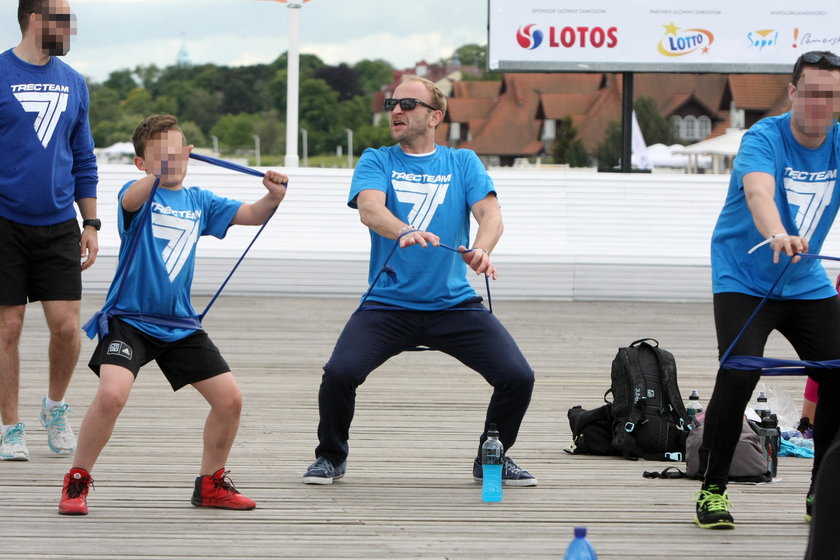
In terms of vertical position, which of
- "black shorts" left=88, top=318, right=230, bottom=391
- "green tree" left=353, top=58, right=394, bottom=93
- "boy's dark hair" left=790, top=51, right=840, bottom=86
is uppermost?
"green tree" left=353, top=58, right=394, bottom=93

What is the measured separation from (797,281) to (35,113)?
3.25 m

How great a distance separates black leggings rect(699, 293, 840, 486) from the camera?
4707 mm

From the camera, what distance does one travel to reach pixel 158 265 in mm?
4910

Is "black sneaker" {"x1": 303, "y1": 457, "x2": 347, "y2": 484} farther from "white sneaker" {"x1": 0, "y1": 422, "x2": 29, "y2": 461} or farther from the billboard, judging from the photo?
the billboard

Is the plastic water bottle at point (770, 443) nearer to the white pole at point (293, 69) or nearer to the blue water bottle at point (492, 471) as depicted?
the blue water bottle at point (492, 471)

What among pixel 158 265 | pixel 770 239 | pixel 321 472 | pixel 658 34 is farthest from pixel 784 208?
pixel 658 34

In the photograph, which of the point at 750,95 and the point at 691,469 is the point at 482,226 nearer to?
the point at 691,469

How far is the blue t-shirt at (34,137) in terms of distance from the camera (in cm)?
562

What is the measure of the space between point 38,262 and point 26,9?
110 centimetres

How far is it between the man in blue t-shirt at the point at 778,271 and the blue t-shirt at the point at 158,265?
6.60 feet

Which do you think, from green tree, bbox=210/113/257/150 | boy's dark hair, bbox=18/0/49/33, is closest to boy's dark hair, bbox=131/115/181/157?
boy's dark hair, bbox=18/0/49/33

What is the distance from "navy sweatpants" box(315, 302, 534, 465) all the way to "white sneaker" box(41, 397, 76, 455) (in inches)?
52.0

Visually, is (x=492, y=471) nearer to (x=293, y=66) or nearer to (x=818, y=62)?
(x=818, y=62)

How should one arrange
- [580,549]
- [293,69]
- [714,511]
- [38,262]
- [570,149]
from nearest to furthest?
[580,549], [714,511], [38,262], [293,69], [570,149]
